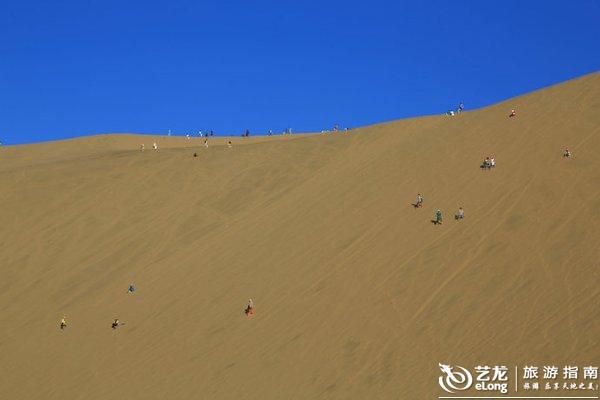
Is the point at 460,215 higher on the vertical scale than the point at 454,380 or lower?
higher

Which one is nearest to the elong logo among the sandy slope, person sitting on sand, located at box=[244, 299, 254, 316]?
the sandy slope

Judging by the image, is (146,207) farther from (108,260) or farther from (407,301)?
(407,301)

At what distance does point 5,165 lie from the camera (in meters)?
48.2

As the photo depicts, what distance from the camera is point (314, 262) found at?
26.4m

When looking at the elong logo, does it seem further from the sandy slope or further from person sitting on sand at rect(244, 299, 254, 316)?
person sitting on sand at rect(244, 299, 254, 316)

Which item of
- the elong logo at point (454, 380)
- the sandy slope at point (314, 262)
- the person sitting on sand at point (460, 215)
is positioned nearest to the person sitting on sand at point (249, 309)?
the sandy slope at point (314, 262)

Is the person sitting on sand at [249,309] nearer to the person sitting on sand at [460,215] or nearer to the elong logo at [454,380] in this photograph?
the person sitting on sand at [460,215]

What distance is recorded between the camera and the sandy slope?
65.9 ft

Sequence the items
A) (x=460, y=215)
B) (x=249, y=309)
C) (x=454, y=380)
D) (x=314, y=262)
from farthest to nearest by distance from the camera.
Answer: (x=460, y=215), (x=314, y=262), (x=249, y=309), (x=454, y=380)

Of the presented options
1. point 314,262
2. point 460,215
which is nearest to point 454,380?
point 314,262

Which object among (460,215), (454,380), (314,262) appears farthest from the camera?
(460,215)

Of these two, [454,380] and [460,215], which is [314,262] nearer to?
[460,215]

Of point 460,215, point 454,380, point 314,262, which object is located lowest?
point 454,380

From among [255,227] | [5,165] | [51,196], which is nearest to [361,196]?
[255,227]
